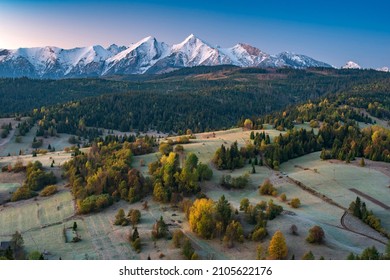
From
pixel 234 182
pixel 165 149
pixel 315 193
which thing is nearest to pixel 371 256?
pixel 315 193

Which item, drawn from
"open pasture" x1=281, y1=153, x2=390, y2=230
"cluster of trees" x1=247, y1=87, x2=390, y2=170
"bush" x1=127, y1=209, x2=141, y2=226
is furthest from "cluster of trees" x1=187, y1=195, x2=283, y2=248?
"cluster of trees" x1=247, y1=87, x2=390, y2=170

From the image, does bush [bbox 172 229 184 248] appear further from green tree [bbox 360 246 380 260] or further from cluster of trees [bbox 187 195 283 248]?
green tree [bbox 360 246 380 260]

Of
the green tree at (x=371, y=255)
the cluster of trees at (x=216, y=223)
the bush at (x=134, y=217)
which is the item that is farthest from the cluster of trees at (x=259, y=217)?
the green tree at (x=371, y=255)

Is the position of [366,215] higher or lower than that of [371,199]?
higher

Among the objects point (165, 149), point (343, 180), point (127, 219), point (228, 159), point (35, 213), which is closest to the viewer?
point (127, 219)

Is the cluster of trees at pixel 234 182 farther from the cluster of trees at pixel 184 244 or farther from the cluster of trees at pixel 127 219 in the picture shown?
the cluster of trees at pixel 184 244

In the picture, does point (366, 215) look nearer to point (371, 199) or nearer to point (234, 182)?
point (371, 199)

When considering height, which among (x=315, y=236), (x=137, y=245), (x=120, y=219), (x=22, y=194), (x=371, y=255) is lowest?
(x=22, y=194)
